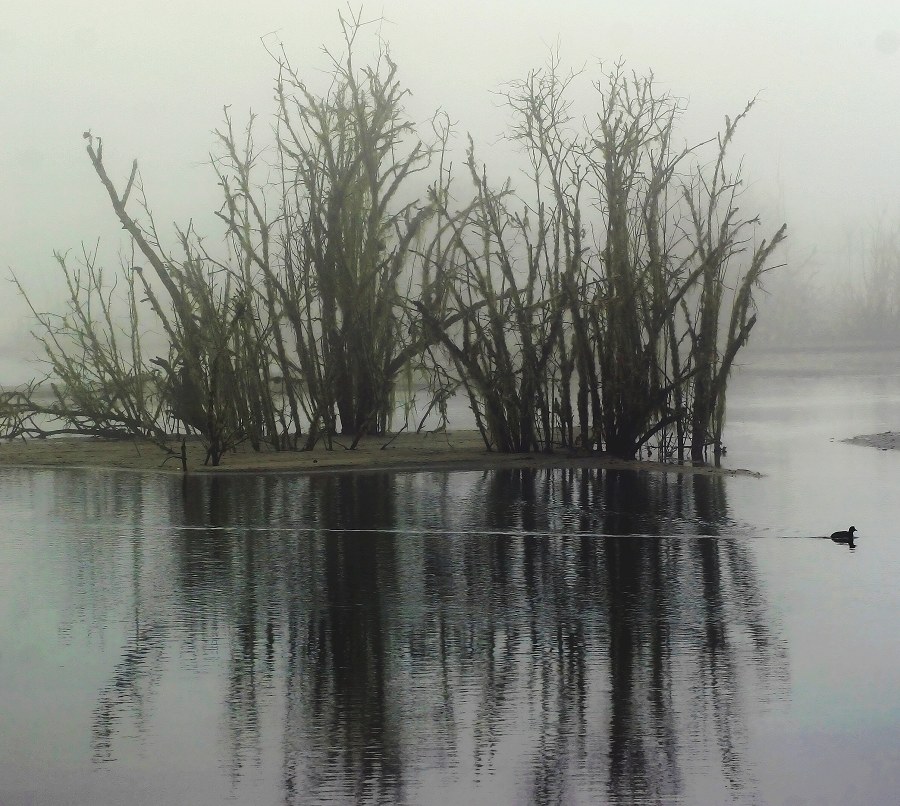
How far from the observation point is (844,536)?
493 inches

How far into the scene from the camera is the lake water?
19.9ft

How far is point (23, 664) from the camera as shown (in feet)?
26.7

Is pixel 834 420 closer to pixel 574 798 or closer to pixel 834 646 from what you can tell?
pixel 834 646

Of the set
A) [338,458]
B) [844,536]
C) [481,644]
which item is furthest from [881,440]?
[481,644]

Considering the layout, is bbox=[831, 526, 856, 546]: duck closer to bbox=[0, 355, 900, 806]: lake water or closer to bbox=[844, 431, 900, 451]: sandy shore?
bbox=[0, 355, 900, 806]: lake water

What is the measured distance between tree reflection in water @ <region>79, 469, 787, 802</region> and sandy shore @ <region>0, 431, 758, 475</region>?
14.9ft

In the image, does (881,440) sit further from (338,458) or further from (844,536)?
(844,536)

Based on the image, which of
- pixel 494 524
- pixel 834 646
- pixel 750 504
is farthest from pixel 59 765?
pixel 750 504

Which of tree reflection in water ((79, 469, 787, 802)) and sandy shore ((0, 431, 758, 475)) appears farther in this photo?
sandy shore ((0, 431, 758, 475))

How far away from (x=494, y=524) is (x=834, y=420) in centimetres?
1781

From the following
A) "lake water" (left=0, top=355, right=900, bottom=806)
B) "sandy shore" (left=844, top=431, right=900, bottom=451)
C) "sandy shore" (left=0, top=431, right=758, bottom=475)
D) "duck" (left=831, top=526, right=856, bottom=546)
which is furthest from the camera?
"sandy shore" (left=844, top=431, right=900, bottom=451)

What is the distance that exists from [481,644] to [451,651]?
234 mm

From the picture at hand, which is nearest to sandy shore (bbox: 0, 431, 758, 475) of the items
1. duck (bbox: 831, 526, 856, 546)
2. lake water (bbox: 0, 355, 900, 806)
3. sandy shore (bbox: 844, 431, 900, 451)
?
lake water (bbox: 0, 355, 900, 806)

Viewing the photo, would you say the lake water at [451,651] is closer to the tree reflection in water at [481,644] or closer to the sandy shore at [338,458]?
the tree reflection in water at [481,644]
